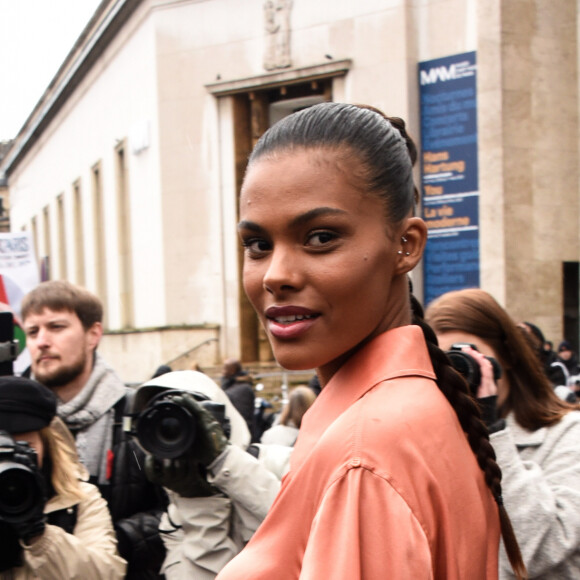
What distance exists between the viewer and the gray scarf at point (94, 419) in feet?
10.7

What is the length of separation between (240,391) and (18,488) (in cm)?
537

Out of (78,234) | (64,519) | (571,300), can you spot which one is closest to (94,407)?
(64,519)

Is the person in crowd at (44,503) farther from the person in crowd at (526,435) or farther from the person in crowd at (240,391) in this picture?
the person in crowd at (240,391)

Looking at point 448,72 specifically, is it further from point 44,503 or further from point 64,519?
point 44,503

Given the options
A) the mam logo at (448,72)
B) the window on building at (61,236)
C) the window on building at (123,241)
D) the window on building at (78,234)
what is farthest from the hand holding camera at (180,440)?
the window on building at (61,236)

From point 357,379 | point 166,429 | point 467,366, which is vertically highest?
point 357,379

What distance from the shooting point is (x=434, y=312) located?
2.91 meters

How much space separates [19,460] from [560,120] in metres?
15.2

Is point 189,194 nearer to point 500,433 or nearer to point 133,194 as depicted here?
point 133,194

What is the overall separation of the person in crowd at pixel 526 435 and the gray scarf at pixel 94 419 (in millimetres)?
1326

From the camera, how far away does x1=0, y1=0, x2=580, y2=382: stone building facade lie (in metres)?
15.7

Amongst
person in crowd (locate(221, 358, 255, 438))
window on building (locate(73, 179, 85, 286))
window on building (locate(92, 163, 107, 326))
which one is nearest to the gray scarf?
person in crowd (locate(221, 358, 255, 438))

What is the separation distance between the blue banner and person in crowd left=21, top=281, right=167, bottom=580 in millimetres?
12504

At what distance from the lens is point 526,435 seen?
2660mm
